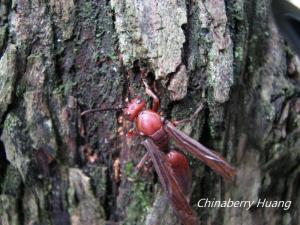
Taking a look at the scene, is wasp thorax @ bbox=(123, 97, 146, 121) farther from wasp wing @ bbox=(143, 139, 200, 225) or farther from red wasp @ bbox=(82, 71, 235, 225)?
wasp wing @ bbox=(143, 139, 200, 225)

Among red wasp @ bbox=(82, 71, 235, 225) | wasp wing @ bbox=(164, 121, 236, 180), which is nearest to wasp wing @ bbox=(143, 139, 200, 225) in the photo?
red wasp @ bbox=(82, 71, 235, 225)

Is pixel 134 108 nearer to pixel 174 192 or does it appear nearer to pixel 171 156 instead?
pixel 171 156

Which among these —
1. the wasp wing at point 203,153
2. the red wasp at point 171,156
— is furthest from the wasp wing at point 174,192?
the wasp wing at point 203,153

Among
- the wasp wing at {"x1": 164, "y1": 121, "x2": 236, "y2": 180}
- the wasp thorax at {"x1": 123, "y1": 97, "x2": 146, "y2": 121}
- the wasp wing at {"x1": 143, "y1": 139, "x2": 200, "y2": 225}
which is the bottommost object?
the wasp wing at {"x1": 143, "y1": 139, "x2": 200, "y2": 225}

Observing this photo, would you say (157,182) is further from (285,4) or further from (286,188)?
(285,4)

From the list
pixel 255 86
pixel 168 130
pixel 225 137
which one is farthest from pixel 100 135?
pixel 255 86

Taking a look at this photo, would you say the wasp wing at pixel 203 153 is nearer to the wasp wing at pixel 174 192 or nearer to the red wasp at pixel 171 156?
the red wasp at pixel 171 156

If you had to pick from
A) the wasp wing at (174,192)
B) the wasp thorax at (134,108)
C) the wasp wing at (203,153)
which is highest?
the wasp thorax at (134,108)
